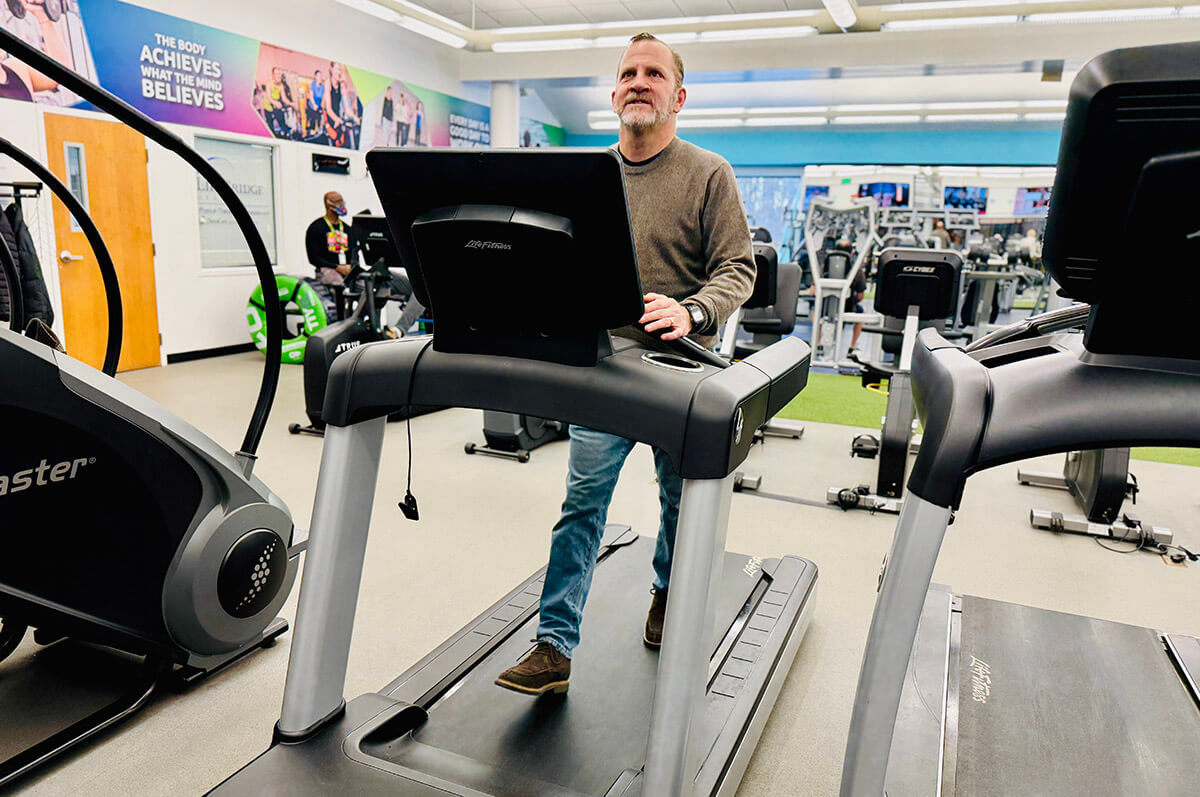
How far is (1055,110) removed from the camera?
37.2 feet

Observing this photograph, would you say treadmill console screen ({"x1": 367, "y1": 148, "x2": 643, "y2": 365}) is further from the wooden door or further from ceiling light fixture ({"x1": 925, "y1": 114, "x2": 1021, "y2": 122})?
ceiling light fixture ({"x1": 925, "y1": 114, "x2": 1021, "y2": 122})

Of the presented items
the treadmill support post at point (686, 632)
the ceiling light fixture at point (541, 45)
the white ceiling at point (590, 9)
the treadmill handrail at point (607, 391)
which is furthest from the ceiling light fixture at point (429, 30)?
the treadmill support post at point (686, 632)

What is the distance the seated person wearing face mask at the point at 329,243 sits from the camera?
7.36 m

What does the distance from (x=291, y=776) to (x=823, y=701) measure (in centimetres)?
143

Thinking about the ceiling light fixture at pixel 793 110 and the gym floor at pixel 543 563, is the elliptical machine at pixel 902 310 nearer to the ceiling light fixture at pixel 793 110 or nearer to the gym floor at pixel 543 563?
the gym floor at pixel 543 563

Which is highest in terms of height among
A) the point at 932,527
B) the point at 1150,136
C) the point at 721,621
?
the point at 1150,136

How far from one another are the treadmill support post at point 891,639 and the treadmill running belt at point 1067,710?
1.94 ft

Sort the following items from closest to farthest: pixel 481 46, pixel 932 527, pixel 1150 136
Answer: pixel 1150 136 < pixel 932 527 < pixel 481 46

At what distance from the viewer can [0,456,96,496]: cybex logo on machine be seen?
67.7 inches

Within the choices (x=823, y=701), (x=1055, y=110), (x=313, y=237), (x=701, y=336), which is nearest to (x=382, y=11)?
(x=313, y=237)

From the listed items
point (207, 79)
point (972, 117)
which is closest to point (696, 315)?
point (207, 79)

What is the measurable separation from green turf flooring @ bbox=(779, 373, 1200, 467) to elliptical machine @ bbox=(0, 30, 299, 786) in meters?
4.71

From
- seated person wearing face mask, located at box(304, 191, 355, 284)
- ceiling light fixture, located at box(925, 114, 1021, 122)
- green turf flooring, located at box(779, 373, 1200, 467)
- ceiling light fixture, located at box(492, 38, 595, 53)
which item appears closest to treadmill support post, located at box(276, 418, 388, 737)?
green turf flooring, located at box(779, 373, 1200, 467)

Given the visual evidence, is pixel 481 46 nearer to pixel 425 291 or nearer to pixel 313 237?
A: pixel 313 237
